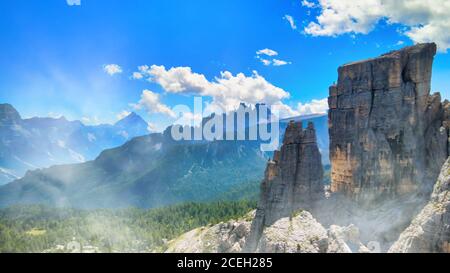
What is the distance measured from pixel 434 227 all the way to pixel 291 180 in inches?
1254

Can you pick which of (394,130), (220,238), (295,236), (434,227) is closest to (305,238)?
(295,236)

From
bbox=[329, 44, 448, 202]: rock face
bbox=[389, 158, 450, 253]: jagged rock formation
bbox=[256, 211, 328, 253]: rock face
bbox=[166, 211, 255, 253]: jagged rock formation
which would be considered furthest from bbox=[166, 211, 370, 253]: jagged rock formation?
bbox=[329, 44, 448, 202]: rock face

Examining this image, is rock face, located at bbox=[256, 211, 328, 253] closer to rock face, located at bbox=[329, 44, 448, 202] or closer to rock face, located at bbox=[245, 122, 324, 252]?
rock face, located at bbox=[245, 122, 324, 252]

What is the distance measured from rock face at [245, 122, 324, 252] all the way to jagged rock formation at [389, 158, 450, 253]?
2339 centimetres

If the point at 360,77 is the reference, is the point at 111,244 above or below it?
below

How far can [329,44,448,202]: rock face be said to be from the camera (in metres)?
75.6

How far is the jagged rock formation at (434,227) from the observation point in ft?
188

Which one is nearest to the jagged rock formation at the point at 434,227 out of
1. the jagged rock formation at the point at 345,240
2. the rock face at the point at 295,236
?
the jagged rock formation at the point at 345,240

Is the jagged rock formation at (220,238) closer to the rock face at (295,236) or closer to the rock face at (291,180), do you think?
the rock face at (291,180)

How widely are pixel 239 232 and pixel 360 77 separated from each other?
46.1 m

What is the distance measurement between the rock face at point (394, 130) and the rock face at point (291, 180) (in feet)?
20.1

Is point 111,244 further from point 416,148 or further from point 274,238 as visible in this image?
point 416,148
